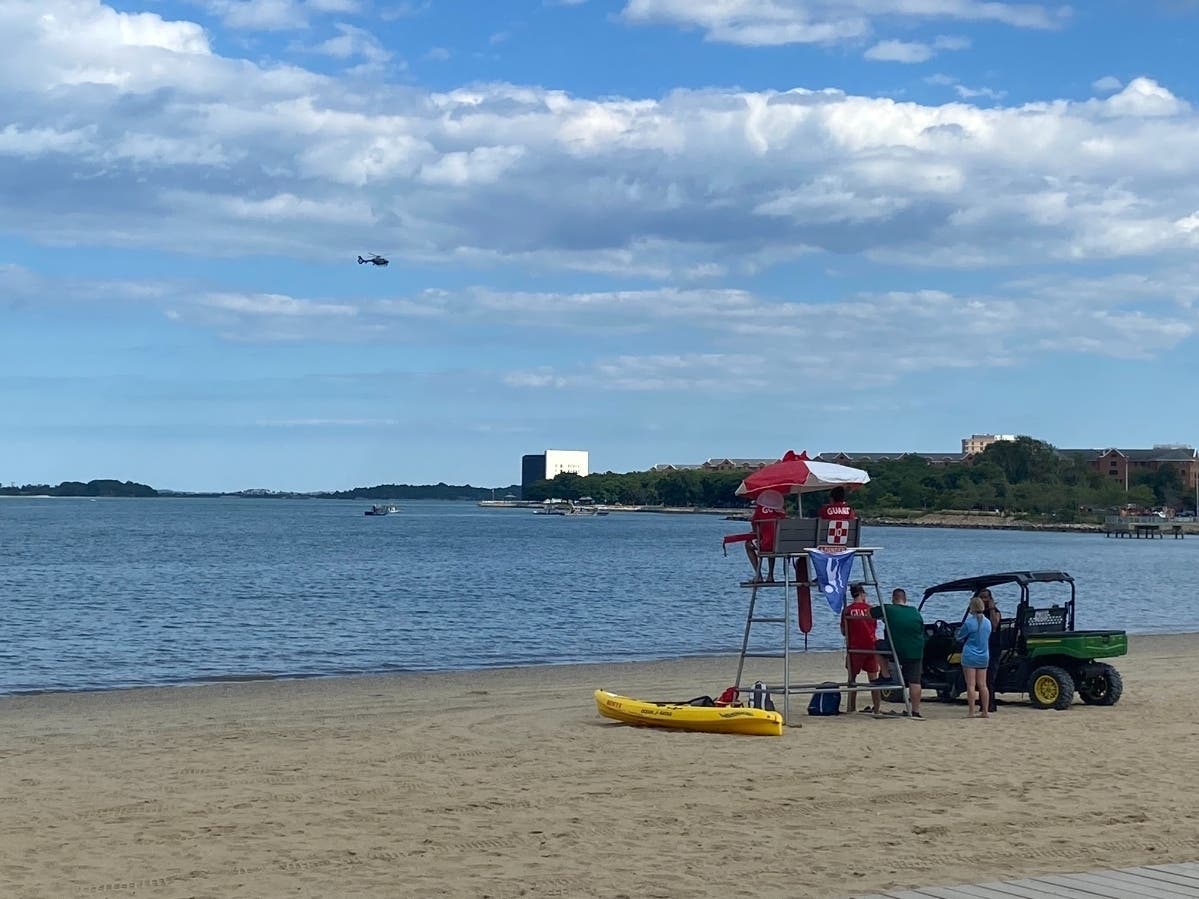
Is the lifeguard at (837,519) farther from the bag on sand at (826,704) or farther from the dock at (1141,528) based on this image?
the dock at (1141,528)

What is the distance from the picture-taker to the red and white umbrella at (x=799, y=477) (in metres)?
16.4

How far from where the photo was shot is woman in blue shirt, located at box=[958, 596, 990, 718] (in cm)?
1742

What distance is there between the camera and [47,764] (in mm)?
14281

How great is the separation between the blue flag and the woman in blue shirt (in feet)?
5.49

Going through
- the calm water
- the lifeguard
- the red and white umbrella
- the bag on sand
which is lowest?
the calm water

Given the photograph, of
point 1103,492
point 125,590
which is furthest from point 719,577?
point 1103,492

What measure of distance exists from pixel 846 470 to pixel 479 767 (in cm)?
591

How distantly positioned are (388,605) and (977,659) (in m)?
28.9

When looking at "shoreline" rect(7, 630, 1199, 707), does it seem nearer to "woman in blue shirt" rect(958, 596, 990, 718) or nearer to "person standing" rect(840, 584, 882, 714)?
"person standing" rect(840, 584, 882, 714)

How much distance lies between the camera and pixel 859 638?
17.7 metres

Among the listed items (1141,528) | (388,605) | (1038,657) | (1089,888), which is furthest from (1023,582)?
(1141,528)

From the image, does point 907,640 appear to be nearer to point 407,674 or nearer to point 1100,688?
point 1100,688

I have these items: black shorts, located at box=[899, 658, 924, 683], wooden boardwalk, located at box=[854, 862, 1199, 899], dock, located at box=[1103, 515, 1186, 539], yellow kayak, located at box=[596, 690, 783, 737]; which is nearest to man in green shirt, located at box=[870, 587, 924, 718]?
black shorts, located at box=[899, 658, 924, 683]

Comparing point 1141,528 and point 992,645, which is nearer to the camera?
point 992,645
